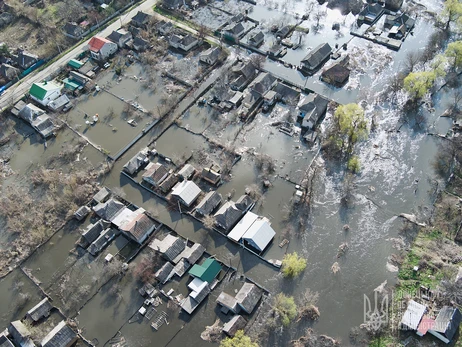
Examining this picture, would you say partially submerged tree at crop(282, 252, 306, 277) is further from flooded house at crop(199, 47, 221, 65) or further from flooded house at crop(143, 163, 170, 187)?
flooded house at crop(199, 47, 221, 65)

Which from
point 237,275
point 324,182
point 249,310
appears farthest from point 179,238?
point 324,182

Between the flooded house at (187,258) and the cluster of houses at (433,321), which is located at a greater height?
the cluster of houses at (433,321)

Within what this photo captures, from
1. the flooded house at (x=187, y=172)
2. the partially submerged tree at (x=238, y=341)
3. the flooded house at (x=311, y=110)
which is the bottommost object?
the partially submerged tree at (x=238, y=341)

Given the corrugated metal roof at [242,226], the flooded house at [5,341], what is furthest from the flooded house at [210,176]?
the flooded house at [5,341]

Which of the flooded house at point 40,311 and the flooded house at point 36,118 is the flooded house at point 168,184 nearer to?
the flooded house at point 40,311

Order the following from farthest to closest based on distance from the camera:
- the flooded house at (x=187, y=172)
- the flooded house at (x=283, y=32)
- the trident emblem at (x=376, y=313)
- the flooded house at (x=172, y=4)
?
the flooded house at (x=172, y=4) < the flooded house at (x=283, y=32) < the flooded house at (x=187, y=172) < the trident emblem at (x=376, y=313)

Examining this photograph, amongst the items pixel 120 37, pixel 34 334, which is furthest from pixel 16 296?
pixel 120 37

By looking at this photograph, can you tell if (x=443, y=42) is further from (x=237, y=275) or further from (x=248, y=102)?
(x=237, y=275)
